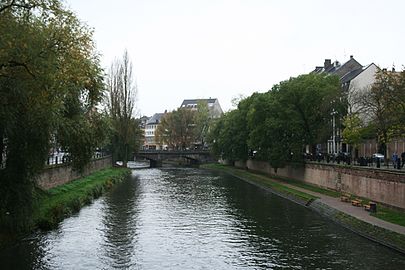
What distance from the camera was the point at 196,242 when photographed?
25.5 meters

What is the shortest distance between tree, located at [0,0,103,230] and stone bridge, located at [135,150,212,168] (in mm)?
88524

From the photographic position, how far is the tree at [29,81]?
17.5 meters

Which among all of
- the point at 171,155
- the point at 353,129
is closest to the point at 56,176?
the point at 353,129

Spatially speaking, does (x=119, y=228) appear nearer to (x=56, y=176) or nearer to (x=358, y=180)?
(x=56, y=176)

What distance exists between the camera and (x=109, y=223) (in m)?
30.9

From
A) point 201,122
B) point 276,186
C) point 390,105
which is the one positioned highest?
point 201,122

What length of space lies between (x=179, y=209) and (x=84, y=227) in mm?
10548

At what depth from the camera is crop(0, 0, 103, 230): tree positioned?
17.5 meters

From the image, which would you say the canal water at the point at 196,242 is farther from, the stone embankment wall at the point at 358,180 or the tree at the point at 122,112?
the tree at the point at 122,112

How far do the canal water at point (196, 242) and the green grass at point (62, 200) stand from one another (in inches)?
31.2

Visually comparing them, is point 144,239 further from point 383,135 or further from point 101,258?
point 383,135

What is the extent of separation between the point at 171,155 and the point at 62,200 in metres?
80.4

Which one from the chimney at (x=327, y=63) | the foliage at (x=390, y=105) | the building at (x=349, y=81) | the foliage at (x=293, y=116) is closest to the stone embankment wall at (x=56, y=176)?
the foliage at (x=390, y=105)

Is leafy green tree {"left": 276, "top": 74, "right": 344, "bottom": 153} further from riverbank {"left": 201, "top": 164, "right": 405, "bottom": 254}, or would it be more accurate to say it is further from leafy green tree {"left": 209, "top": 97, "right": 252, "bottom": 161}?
leafy green tree {"left": 209, "top": 97, "right": 252, "bottom": 161}
